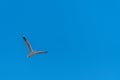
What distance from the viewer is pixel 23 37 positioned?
2020 inches

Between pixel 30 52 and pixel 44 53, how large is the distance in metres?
2.28

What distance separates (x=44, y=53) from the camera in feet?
167

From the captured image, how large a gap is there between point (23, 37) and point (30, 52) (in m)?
2.11

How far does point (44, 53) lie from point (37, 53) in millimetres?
1442

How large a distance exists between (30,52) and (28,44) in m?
0.79

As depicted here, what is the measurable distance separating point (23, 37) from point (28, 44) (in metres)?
1.41

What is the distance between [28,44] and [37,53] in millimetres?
1059

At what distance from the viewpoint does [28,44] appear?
52.6m

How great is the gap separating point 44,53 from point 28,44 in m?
2.15

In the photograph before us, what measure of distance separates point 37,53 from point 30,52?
87 cm

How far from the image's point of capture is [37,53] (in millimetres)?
52344
